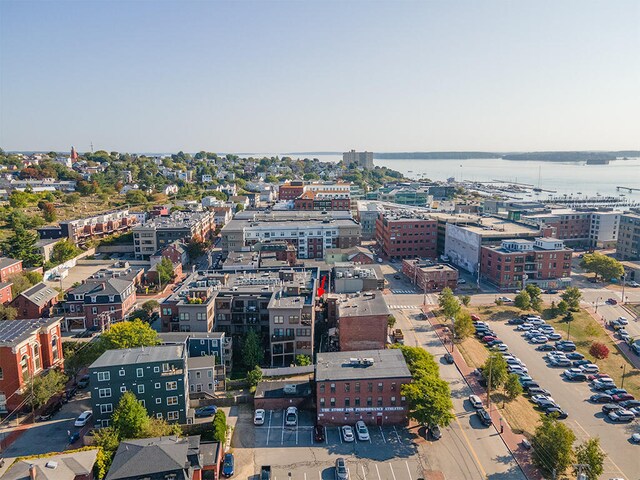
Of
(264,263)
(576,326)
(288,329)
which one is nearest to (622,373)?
(576,326)

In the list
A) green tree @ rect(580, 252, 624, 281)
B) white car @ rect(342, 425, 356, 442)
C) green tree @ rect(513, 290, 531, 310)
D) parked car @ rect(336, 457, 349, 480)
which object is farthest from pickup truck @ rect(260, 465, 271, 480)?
green tree @ rect(580, 252, 624, 281)

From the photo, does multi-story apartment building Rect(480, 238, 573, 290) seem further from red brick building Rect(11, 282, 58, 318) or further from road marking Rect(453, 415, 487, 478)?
red brick building Rect(11, 282, 58, 318)

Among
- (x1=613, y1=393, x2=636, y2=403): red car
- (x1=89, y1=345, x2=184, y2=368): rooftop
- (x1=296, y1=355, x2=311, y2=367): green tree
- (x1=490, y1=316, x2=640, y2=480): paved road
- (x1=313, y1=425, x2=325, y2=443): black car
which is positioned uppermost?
(x1=89, y1=345, x2=184, y2=368): rooftop

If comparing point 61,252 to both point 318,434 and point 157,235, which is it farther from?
point 318,434

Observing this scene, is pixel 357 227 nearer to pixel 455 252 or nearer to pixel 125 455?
pixel 455 252

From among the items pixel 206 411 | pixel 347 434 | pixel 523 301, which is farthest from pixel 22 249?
pixel 523 301

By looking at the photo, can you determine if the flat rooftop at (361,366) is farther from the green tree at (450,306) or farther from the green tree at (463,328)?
the green tree at (450,306)
